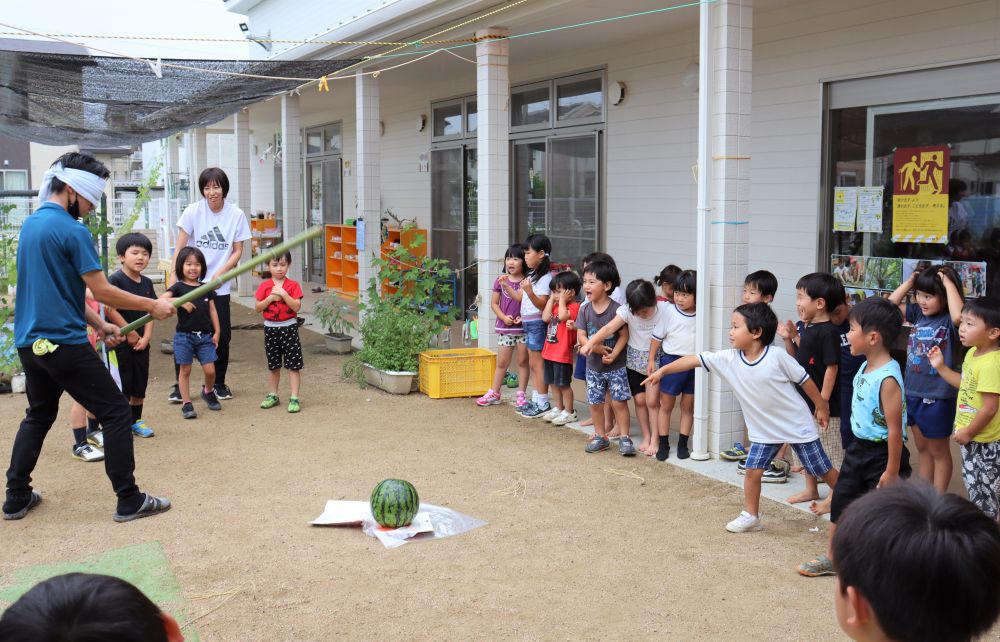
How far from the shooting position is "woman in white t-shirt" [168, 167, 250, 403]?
7.83 m

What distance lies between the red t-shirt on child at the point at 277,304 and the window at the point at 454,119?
5208mm

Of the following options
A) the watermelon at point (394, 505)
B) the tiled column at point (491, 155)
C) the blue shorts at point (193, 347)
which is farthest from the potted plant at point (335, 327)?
the watermelon at point (394, 505)

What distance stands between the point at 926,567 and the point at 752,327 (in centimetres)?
339

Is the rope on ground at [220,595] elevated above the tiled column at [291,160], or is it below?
below

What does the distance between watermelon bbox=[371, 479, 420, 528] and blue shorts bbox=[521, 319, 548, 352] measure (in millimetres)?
2691

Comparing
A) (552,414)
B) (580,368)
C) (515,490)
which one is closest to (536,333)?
(580,368)

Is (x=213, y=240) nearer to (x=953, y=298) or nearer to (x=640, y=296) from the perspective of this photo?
(x=640, y=296)

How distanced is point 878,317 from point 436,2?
18.1 feet

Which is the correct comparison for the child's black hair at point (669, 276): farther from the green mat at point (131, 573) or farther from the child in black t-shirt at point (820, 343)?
the green mat at point (131, 573)

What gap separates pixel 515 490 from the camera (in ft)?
18.5

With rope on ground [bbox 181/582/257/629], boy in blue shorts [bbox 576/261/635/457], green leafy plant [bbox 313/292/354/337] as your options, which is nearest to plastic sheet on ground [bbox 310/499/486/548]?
rope on ground [bbox 181/582/257/629]

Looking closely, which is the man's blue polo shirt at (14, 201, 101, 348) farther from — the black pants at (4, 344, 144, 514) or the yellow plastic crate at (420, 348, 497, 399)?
the yellow plastic crate at (420, 348, 497, 399)

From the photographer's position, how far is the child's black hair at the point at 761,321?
4762mm

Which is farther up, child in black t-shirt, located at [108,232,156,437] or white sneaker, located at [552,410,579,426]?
child in black t-shirt, located at [108,232,156,437]
